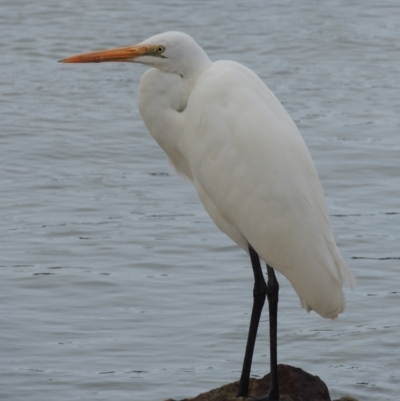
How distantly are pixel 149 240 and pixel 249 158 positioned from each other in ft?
10.7

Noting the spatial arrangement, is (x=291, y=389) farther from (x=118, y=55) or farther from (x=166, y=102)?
(x=118, y=55)

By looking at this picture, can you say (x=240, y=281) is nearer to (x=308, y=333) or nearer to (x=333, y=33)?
(x=308, y=333)

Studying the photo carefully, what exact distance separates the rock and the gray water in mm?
850

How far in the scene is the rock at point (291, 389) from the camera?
15.7 ft

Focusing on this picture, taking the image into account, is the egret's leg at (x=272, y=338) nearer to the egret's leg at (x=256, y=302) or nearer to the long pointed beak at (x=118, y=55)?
the egret's leg at (x=256, y=302)

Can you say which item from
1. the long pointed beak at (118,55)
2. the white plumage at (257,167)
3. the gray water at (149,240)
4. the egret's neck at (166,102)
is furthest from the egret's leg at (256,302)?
the long pointed beak at (118,55)

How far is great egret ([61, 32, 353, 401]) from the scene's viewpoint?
4637 millimetres

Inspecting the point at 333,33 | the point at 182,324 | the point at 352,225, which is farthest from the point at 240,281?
the point at 333,33

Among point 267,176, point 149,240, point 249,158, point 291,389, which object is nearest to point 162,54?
point 249,158

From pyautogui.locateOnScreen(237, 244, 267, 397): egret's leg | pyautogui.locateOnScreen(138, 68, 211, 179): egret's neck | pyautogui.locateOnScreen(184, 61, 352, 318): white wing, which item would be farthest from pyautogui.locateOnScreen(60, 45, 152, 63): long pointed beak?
pyautogui.locateOnScreen(237, 244, 267, 397): egret's leg

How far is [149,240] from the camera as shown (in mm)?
7844

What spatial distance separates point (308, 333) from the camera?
6516 mm

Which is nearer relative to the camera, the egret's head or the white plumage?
the white plumage

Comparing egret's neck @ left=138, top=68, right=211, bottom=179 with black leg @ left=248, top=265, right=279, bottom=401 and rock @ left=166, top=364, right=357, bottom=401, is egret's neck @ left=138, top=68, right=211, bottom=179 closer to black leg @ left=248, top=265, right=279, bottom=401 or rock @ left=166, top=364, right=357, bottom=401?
black leg @ left=248, top=265, right=279, bottom=401
